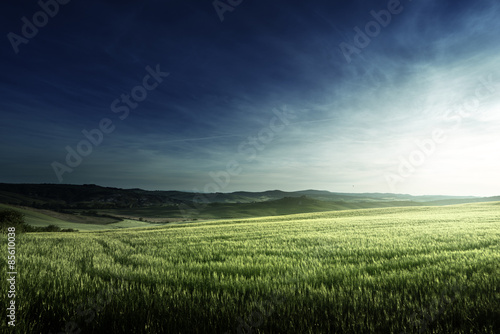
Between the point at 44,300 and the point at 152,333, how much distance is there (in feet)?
6.34

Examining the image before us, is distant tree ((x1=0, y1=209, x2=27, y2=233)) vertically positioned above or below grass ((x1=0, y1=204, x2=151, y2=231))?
above

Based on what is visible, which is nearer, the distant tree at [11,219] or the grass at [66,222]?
the distant tree at [11,219]

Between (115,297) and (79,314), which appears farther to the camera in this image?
(115,297)

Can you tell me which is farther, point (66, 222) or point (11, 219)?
point (66, 222)

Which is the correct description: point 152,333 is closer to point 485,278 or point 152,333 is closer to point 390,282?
point 390,282

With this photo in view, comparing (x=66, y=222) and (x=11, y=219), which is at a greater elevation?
(x=11, y=219)

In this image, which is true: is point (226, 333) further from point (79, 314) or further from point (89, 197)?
point (89, 197)

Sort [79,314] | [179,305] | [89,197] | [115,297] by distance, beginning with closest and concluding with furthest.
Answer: [79,314] → [179,305] → [115,297] → [89,197]

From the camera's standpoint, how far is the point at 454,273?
4727mm

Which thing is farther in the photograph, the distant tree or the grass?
the grass

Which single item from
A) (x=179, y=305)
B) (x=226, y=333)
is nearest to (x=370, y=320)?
(x=226, y=333)

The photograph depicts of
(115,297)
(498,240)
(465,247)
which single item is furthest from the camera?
(498,240)

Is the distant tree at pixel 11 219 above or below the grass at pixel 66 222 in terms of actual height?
above

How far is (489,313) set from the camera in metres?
2.78
